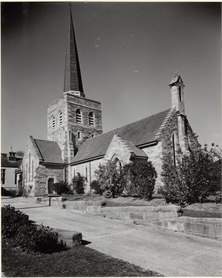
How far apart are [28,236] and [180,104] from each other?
877 inches

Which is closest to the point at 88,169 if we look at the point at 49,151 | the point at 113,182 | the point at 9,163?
the point at 49,151

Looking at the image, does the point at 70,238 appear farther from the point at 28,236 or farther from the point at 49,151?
the point at 49,151

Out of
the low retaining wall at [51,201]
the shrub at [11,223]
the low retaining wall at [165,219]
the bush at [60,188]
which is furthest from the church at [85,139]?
the shrub at [11,223]

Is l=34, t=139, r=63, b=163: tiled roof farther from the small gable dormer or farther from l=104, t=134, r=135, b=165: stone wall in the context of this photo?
the small gable dormer

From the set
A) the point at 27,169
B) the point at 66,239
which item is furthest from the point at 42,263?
the point at 27,169

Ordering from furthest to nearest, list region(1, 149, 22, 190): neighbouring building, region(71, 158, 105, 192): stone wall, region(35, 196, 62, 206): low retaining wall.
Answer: region(1, 149, 22, 190): neighbouring building
region(71, 158, 105, 192): stone wall
region(35, 196, 62, 206): low retaining wall

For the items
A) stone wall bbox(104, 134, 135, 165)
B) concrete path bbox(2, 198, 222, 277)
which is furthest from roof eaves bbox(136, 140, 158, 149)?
concrete path bbox(2, 198, 222, 277)

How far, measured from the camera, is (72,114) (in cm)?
3950

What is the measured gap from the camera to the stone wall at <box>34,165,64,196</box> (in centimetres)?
3302

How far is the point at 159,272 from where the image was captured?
5.84 m

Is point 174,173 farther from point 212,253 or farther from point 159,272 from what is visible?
point 159,272

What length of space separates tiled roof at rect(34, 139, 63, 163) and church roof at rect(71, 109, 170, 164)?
2.62m

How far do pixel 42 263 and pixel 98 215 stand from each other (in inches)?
355

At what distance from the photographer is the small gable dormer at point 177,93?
2598 cm
